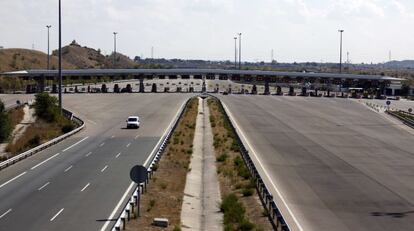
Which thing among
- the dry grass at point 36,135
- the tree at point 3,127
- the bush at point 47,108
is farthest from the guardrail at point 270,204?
the bush at point 47,108

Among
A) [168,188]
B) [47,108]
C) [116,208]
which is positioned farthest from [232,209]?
[47,108]

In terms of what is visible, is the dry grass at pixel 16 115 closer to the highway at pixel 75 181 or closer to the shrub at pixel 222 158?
the highway at pixel 75 181

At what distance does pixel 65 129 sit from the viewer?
200 ft

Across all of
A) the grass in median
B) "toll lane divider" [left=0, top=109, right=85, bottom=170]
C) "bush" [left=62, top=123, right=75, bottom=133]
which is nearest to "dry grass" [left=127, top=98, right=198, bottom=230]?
the grass in median

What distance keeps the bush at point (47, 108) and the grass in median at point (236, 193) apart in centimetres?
2451

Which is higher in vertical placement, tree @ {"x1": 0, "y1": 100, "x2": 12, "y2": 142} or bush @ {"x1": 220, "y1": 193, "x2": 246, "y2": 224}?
tree @ {"x1": 0, "y1": 100, "x2": 12, "y2": 142}

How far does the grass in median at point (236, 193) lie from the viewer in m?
23.5

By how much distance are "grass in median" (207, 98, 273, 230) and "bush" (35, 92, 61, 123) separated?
24.5m

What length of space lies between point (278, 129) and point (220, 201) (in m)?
36.7

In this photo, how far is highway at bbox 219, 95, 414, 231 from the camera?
988 inches

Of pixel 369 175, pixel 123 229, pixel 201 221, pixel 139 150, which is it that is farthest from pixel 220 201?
pixel 139 150

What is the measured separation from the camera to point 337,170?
3791 centimetres

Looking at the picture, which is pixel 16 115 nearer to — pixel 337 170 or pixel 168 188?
pixel 337 170

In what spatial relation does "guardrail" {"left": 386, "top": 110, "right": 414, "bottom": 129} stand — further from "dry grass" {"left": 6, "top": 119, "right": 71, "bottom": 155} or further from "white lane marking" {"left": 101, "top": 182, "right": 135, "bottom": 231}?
"white lane marking" {"left": 101, "top": 182, "right": 135, "bottom": 231}
